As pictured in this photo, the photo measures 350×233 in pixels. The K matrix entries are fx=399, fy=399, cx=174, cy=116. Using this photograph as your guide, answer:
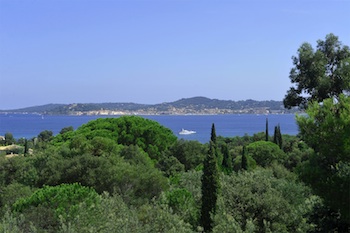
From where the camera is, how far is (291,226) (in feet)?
54.4

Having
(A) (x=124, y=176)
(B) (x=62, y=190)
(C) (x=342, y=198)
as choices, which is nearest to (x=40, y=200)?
(B) (x=62, y=190)

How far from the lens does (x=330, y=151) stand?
8.63 metres

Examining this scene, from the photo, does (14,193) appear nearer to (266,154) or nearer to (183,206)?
(183,206)

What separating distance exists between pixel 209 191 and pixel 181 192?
124 cm

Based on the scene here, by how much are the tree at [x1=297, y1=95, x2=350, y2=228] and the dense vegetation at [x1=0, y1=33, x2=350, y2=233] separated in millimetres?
21

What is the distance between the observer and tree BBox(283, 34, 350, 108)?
36.6 feet

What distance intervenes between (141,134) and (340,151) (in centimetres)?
3344

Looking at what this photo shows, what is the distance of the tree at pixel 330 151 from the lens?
27.0 ft

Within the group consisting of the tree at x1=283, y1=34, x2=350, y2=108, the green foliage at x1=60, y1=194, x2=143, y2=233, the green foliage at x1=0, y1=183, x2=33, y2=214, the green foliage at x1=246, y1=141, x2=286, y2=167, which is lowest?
the green foliage at x1=246, y1=141, x2=286, y2=167

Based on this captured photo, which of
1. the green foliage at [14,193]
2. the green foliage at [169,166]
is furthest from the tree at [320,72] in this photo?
the green foliage at [169,166]

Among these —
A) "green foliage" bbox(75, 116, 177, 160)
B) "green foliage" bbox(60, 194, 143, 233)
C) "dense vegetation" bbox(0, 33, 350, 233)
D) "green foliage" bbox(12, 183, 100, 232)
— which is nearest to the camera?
"dense vegetation" bbox(0, 33, 350, 233)

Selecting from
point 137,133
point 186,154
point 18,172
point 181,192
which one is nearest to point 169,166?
point 186,154

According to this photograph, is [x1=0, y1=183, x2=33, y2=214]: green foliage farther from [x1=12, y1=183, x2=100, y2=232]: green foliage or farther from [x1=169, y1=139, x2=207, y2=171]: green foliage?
[x1=169, y1=139, x2=207, y2=171]: green foliage

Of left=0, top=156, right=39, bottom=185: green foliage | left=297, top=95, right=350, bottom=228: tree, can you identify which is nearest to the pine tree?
left=297, top=95, right=350, bottom=228: tree
